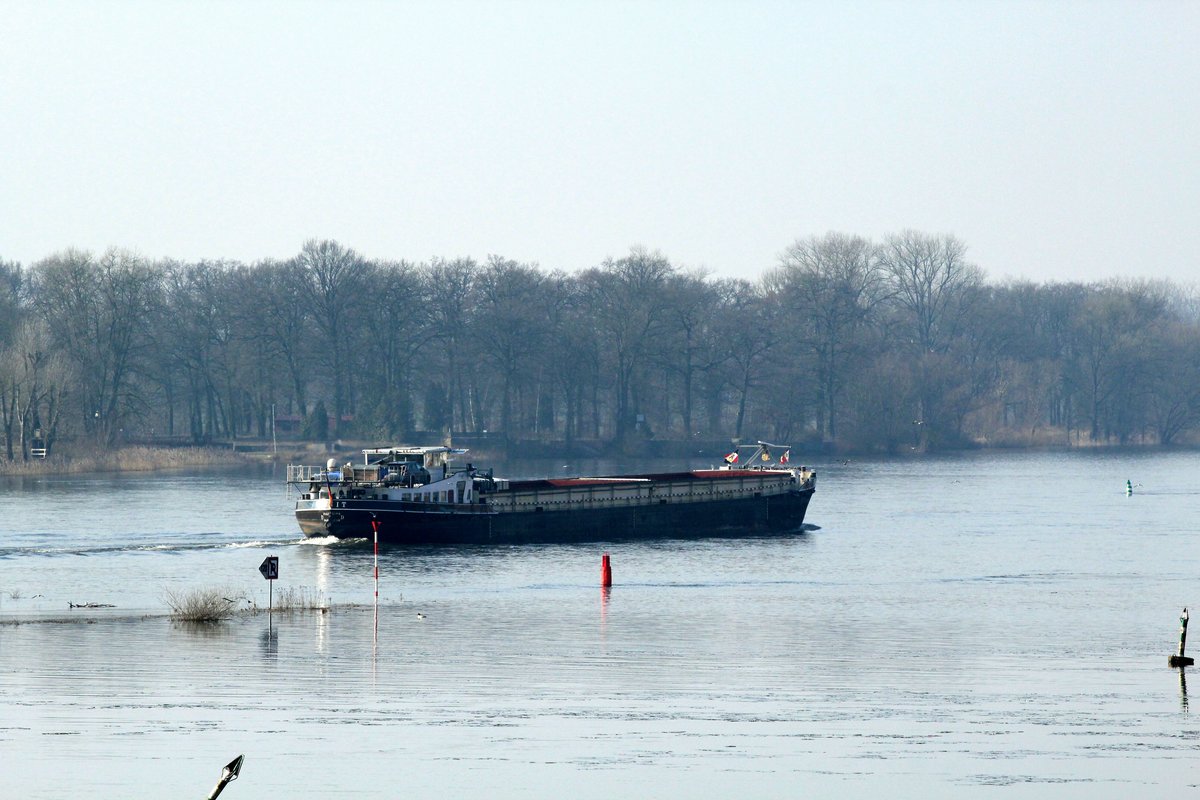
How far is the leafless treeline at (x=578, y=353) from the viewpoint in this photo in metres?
141

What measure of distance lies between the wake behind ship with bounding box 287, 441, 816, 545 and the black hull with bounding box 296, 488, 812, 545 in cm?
5

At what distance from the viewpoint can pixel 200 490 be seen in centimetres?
11100

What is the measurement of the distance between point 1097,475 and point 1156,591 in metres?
82.3

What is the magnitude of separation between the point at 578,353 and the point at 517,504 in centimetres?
8039

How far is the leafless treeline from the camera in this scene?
14062cm

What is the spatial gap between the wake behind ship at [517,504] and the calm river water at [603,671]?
213 cm

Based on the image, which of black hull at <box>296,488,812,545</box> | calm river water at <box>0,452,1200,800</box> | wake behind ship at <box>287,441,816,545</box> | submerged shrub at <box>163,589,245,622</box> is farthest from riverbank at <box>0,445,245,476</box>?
submerged shrub at <box>163,589,245,622</box>

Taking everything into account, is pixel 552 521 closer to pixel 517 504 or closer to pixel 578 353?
pixel 517 504

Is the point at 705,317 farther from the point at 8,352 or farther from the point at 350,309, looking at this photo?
the point at 8,352

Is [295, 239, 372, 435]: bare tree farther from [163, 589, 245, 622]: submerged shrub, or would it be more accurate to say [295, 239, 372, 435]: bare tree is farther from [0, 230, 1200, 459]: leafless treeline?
[163, 589, 245, 622]: submerged shrub

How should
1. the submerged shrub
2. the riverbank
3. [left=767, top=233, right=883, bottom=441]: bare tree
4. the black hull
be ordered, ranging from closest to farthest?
the submerged shrub
the black hull
the riverbank
[left=767, top=233, right=883, bottom=441]: bare tree

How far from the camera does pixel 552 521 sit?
78625 millimetres

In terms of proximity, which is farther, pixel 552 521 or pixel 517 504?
pixel 552 521

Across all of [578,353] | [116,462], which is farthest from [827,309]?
[116,462]
